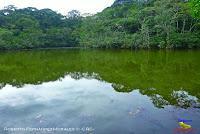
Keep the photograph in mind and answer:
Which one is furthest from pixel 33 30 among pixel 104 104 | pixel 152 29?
pixel 104 104

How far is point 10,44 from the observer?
155 feet

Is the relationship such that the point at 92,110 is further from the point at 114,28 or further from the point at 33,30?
the point at 33,30

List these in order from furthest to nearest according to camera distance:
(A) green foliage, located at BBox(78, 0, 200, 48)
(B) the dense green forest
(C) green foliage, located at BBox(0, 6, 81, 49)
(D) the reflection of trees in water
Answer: (C) green foliage, located at BBox(0, 6, 81, 49), (B) the dense green forest, (A) green foliage, located at BBox(78, 0, 200, 48), (D) the reflection of trees in water

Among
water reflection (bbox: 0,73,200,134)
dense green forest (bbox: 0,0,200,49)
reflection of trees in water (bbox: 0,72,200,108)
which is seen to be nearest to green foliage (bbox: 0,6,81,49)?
dense green forest (bbox: 0,0,200,49)

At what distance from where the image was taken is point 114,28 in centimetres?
4619

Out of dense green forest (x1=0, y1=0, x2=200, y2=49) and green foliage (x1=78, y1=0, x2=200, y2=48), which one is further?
dense green forest (x1=0, y1=0, x2=200, y2=49)

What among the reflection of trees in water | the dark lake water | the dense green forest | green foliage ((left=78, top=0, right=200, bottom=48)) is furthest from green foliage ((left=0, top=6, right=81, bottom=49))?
the reflection of trees in water

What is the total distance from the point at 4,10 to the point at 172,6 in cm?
3803

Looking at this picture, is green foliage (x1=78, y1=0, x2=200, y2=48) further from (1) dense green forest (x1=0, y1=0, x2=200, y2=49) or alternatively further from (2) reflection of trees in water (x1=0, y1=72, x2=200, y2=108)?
(2) reflection of trees in water (x1=0, y1=72, x2=200, y2=108)

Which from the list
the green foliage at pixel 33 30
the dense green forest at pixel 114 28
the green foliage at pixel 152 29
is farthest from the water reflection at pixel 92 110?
the green foliage at pixel 33 30

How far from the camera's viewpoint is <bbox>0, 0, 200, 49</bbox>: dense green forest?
36.0m

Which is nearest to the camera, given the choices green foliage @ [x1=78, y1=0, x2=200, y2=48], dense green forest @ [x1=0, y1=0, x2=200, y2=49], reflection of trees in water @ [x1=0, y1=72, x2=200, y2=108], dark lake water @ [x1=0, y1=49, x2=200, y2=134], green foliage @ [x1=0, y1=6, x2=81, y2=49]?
dark lake water @ [x1=0, y1=49, x2=200, y2=134]

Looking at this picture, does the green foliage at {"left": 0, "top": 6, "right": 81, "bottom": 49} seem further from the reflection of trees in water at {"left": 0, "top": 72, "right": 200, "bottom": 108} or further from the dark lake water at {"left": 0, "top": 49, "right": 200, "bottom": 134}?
the reflection of trees in water at {"left": 0, "top": 72, "right": 200, "bottom": 108}

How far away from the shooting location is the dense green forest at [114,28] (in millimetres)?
36031
